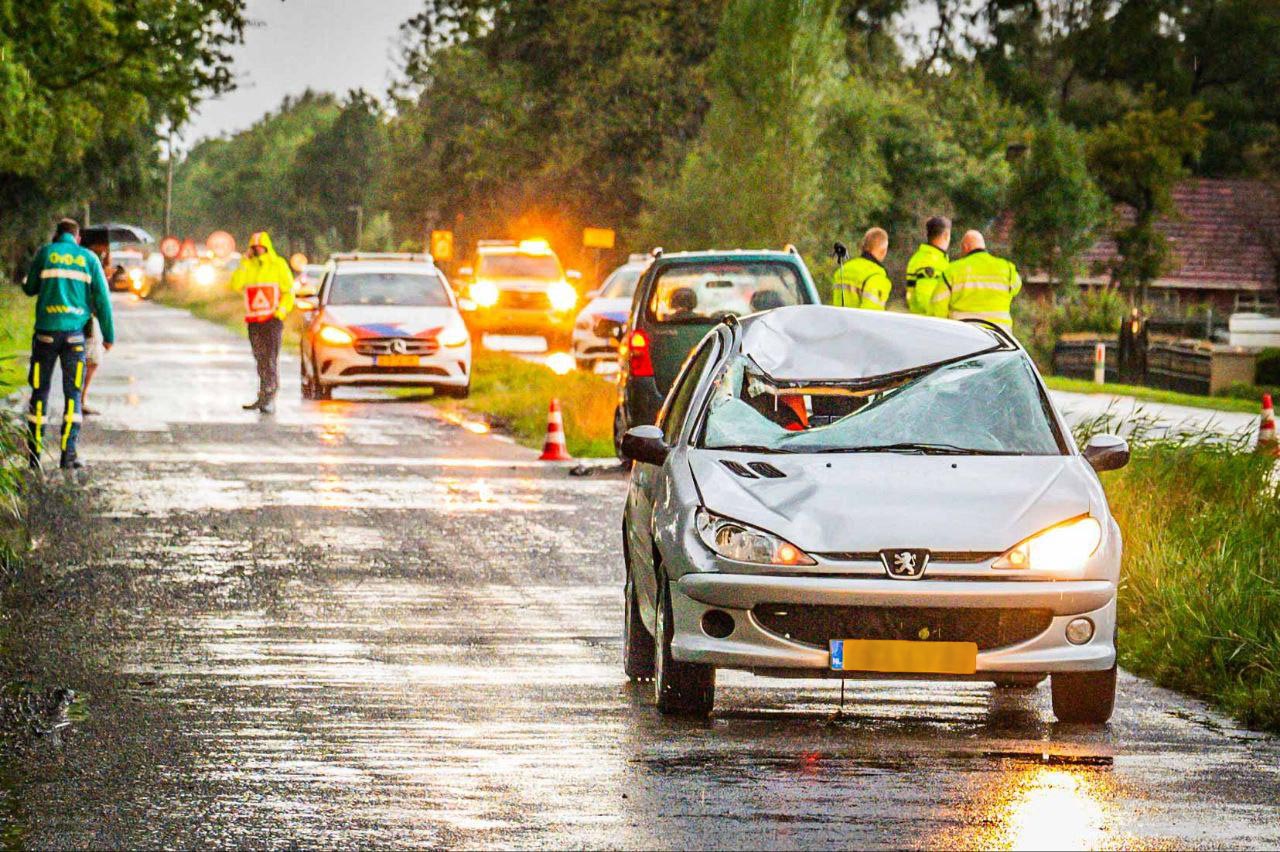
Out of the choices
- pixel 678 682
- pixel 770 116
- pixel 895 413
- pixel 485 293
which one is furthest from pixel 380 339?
pixel 678 682

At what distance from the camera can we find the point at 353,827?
668 centimetres

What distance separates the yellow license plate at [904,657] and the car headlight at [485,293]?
33.9 metres

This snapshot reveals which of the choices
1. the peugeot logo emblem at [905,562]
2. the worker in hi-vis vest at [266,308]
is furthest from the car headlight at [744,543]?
the worker in hi-vis vest at [266,308]

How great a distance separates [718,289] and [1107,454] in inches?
391

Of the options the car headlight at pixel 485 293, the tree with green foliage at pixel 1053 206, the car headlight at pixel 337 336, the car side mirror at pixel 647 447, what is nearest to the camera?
the car side mirror at pixel 647 447

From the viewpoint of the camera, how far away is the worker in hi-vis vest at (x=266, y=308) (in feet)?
86.6

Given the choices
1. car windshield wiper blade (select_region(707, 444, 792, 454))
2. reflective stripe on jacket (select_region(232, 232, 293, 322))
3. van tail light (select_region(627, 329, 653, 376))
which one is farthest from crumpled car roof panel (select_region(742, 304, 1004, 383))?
reflective stripe on jacket (select_region(232, 232, 293, 322))

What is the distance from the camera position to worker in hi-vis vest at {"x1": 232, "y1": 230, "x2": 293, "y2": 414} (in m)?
26.4

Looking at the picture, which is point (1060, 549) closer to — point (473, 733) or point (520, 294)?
point (473, 733)

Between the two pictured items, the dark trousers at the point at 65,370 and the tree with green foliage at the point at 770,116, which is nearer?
the dark trousers at the point at 65,370

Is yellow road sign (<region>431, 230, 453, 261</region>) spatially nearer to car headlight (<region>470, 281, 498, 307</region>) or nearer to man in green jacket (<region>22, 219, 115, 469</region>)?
car headlight (<region>470, 281, 498, 307</region>)

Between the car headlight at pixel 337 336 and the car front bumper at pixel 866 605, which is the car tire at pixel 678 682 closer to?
the car front bumper at pixel 866 605

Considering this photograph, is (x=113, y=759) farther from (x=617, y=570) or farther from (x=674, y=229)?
(x=674, y=229)

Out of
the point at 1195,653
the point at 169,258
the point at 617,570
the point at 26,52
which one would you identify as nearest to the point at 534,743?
the point at 1195,653
